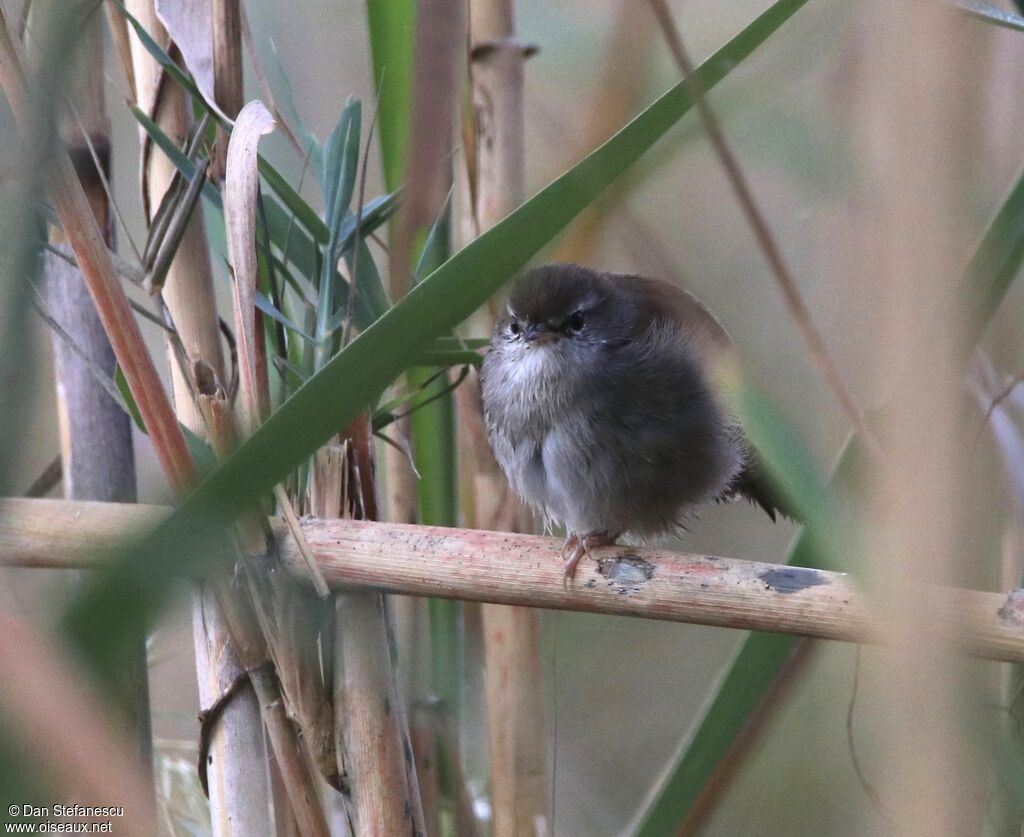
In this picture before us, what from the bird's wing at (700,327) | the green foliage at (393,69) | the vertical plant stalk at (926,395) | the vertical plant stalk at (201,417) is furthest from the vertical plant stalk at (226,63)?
the vertical plant stalk at (926,395)

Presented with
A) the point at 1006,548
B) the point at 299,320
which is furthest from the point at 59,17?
the point at 1006,548

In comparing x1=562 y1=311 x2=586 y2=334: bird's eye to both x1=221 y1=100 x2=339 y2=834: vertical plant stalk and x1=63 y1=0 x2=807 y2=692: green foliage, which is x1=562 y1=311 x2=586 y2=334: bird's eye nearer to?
x1=221 y1=100 x2=339 y2=834: vertical plant stalk

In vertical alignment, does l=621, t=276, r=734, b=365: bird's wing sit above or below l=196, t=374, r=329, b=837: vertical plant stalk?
above

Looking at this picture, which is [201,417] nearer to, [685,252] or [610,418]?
[610,418]

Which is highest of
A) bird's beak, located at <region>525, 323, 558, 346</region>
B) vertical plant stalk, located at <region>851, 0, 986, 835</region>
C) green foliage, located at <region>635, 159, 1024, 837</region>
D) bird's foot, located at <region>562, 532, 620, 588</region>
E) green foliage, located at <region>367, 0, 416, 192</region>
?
green foliage, located at <region>367, 0, 416, 192</region>

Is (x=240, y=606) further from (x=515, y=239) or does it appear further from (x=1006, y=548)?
(x=1006, y=548)

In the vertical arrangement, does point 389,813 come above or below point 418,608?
below

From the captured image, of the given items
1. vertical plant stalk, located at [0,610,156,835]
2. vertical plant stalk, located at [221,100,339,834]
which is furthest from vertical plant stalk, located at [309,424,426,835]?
vertical plant stalk, located at [0,610,156,835]
